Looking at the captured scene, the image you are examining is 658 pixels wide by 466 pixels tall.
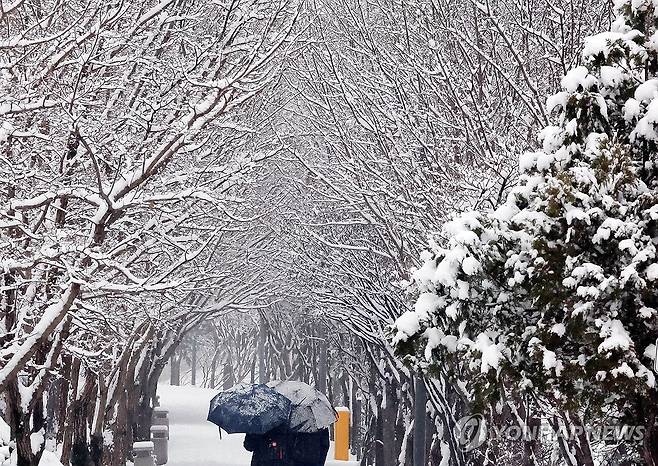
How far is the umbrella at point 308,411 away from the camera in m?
18.4

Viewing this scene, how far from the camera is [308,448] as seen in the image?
18.6 metres

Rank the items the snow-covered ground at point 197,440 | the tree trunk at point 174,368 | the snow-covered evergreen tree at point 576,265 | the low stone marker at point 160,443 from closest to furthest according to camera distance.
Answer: the snow-covered evergreen tree at point 576,265, the low stone marker at point 160,443, the snow-covered ground at point 197,440, the tree trunk at point 174,368

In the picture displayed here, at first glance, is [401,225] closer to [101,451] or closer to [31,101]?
[31,101]

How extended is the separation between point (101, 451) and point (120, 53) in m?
8.25

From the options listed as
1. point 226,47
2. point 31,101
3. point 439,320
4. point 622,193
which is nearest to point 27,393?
point 31,101

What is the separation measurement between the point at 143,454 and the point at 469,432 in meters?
11.6

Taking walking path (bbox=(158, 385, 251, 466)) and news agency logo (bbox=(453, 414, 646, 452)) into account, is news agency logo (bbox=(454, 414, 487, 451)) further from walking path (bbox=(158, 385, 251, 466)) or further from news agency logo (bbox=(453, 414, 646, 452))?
walking path (bbox=(158, 385, 251, 466))

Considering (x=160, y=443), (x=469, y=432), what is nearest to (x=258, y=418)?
(x=469, y=432)

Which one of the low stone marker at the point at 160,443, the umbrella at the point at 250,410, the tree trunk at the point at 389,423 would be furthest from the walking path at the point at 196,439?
the umbrella at the point at 250,410

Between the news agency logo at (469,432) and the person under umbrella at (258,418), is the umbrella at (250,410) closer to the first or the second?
the person under umbrella at (258,418)

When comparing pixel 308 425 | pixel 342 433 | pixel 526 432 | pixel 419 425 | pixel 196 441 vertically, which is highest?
pixel 196 441

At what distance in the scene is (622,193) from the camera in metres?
5.81

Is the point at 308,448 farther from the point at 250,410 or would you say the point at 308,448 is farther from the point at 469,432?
the point at 469,432

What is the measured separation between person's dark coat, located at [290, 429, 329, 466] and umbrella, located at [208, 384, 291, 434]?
638mm
